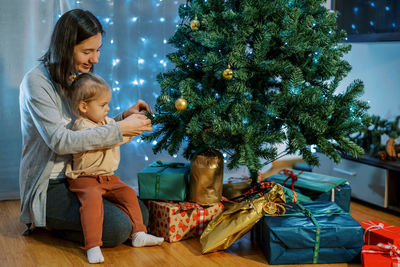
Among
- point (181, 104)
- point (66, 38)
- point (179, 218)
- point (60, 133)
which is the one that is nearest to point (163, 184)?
point (179, 218)

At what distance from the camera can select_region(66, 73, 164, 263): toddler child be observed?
6.26 feet

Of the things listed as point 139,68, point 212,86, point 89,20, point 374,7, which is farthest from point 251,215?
point 374,7

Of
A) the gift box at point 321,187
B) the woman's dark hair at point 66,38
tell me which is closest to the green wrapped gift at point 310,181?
the gift box at point 321,187

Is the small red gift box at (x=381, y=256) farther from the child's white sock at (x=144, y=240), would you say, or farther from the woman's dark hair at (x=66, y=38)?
the woman's dark hair at (x=66, y=38)

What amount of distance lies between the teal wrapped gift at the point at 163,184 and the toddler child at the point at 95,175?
0.10 m

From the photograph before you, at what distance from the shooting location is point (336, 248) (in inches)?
73.4

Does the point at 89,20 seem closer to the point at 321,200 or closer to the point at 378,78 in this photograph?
the point at 321,200

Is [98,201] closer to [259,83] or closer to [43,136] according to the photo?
[43,136]

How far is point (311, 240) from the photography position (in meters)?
1.83

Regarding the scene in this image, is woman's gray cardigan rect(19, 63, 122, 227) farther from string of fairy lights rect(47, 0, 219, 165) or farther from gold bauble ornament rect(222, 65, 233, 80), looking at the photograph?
string of fairy lights rect(47, 0, 219, 165)

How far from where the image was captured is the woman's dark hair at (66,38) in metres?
1.93

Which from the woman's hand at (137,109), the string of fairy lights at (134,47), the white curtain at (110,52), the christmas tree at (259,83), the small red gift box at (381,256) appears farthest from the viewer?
the string of fairy lights at (134,47)

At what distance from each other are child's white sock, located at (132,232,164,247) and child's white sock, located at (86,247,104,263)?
188 mm

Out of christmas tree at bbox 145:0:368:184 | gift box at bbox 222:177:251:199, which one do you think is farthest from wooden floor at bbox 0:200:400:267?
christmas tree at bbox 145:0:368:184
